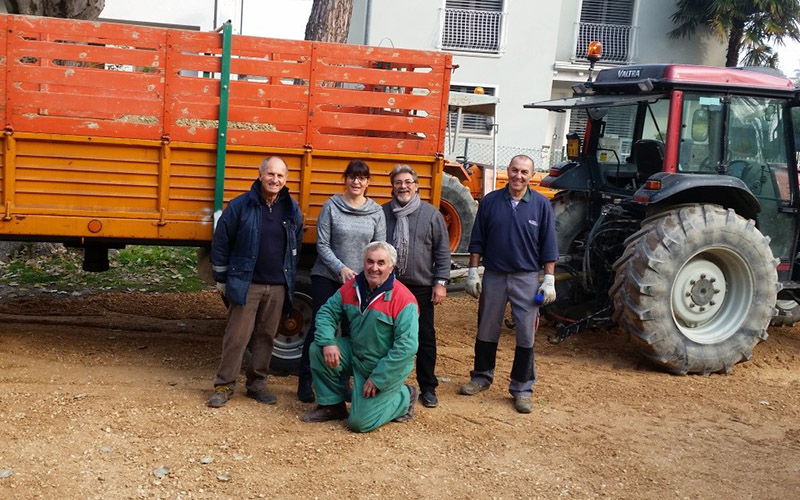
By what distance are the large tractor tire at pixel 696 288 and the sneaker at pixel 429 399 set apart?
184 cm

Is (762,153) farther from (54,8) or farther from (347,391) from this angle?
(54,8)

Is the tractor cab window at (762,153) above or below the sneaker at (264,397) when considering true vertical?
above

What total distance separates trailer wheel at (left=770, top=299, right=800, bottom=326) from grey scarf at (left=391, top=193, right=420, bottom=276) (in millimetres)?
4517

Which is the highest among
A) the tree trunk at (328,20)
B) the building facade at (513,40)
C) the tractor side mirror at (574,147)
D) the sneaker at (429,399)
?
the building facade at (513,40)

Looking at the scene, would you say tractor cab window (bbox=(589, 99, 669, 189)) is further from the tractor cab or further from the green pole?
the green pole

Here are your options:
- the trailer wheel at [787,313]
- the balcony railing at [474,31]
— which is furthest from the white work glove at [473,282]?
the balcony railing at [474,31]

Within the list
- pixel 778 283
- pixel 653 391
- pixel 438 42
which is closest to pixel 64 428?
pixel 653 391

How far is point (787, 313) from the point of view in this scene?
8602 millimetres

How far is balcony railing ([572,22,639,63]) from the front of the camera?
72.6 ft

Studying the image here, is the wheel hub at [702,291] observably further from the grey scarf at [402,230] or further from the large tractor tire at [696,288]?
the grey scarf at [402,230]

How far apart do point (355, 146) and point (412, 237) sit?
2.80ft

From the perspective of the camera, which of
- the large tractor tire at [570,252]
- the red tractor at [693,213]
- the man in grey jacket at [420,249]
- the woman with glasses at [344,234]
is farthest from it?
the large tractor tire at [570,252]

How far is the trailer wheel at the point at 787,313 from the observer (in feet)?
28.1

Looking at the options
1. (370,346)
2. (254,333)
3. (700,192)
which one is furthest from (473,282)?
(700,192)
